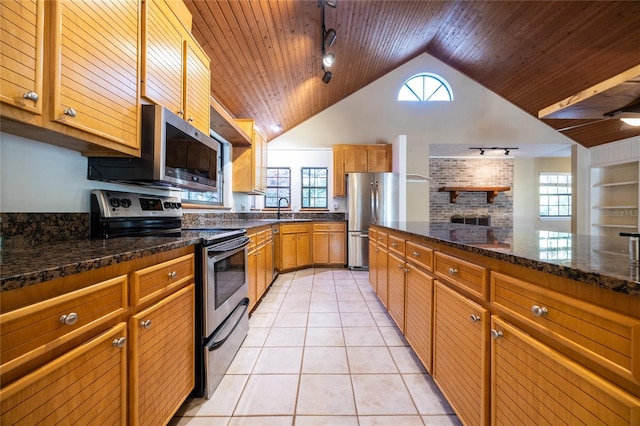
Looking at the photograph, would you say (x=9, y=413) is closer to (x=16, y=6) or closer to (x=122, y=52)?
(x=16, y=6)

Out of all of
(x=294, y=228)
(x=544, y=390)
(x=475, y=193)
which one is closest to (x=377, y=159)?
(x=294, y=228)

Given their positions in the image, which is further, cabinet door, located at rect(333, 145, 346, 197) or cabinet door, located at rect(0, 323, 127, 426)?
cabinet door, located at rect(333, 145, 346, 197)

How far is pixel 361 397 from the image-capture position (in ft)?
4.81

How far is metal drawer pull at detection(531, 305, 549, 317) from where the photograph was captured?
0.74 metres

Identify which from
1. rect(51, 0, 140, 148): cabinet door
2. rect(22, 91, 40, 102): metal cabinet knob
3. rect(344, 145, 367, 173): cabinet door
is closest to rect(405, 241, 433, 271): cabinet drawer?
rect(51, 0, 140, 148): cabinet door

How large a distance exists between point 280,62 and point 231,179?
174 cm

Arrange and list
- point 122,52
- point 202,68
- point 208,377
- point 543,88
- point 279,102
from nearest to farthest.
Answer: point 122,52 → point 208,377 → point 202,68 → point 279,102 → point 543,88

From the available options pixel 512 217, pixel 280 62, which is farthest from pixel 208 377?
pixel 512 217

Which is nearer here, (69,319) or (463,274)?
(69,319)

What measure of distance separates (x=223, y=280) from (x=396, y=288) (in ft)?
4.47

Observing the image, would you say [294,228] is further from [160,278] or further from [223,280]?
[160,278]

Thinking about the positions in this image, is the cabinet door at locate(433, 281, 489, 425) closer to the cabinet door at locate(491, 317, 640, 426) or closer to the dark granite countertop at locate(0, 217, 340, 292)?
the cabinet door at locate(491, 317, 640, 426)

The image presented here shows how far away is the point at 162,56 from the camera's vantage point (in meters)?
1.54

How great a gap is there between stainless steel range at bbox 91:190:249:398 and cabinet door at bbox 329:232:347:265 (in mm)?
3031
